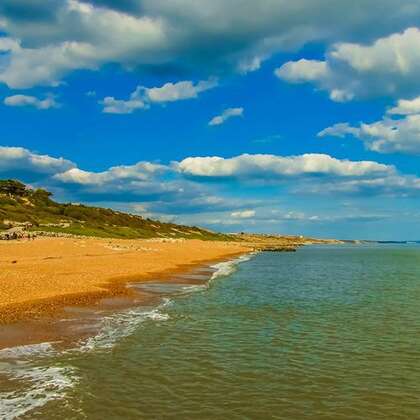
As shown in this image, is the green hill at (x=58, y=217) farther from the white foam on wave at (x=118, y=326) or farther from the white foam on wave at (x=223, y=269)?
the white foam on wave at (x=118, y=326)

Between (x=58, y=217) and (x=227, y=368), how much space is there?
12365 cm

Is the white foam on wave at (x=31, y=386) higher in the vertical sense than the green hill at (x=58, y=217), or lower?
lower

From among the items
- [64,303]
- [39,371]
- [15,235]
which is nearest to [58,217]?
[15,235]

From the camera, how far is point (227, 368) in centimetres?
1756

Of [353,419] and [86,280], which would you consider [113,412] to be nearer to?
[353,419]

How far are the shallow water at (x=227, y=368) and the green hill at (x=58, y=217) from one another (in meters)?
85.0

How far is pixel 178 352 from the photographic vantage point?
19.8 m

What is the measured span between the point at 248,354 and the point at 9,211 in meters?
116

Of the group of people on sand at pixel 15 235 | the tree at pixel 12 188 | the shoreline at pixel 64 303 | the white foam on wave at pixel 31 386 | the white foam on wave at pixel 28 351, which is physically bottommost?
the white foam on wave at pixel 31 386

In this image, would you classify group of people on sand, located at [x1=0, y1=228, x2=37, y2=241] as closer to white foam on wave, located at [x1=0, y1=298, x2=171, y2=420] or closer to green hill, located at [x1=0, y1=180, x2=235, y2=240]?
green hill, located at [x1=0, y1=180, x2=235, y2=240]

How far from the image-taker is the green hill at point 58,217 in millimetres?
111000

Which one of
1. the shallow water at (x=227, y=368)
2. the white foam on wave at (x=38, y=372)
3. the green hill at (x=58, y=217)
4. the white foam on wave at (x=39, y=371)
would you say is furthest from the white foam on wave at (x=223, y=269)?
the green hill at (x=58, y=217)

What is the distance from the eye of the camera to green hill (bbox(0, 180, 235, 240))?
364 feet

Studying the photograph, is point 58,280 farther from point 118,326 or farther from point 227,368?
point 227,368
